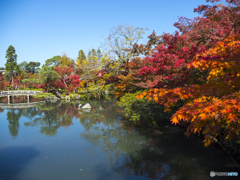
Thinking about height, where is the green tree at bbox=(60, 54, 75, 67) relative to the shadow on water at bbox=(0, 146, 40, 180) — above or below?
above

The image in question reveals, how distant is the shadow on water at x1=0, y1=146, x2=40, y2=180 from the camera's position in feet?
16.2

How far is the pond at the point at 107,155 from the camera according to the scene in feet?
15.7

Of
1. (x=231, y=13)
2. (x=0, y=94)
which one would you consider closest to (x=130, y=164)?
(x=231, y=13)

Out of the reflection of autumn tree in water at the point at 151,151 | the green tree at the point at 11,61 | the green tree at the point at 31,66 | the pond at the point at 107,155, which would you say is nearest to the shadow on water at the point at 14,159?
the pond at the point at 107,155

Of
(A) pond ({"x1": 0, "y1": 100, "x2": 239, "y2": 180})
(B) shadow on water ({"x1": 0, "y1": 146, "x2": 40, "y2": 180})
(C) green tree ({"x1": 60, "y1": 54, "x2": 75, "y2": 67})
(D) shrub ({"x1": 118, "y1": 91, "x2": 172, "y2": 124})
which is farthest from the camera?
(C) green tree ({"x1": 60, "y1": 54, "x2": 75, "y2": 67})

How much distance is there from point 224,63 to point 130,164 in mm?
3729

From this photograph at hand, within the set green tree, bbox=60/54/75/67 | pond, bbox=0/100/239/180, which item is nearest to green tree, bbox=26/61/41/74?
green tree, bbox=60/54/75/67

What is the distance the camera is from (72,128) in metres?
9.43

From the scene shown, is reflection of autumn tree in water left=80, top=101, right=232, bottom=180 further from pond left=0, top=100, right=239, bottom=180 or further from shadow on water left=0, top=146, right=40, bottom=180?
shadow on water left=0, top=146, right=40, bottom=180

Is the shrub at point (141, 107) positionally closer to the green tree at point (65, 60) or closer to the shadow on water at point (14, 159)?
the shadow on water at point (14, 159)

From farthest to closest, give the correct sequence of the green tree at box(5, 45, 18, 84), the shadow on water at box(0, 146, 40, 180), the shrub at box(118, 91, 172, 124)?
the green tree at box(5, 45, 18, 84), the shrub at box(118, 91, 172, 124), the shadow on water at box(0, 146, 40, 180)

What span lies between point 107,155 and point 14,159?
304 centimetres

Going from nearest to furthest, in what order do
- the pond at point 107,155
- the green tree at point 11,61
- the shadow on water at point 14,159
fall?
the pond at point 107,155, the shadow on water at point 14,159, the green tree at point 11,61

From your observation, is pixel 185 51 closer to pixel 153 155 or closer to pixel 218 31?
pixel 218 31
